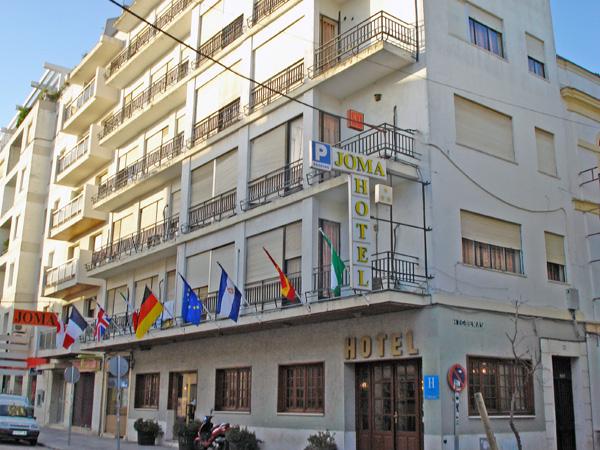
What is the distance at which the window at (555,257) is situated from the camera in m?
19.1

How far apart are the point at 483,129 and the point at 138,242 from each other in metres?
15.3

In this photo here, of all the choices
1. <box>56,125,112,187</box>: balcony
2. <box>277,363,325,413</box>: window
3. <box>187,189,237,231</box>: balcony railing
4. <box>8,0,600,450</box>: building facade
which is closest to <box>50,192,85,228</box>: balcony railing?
→ <box>56,125,112,187</box>: balcony

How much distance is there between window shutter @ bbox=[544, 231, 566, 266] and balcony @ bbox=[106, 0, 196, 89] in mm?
15781

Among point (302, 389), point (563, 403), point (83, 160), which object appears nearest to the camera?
point (563, 403)

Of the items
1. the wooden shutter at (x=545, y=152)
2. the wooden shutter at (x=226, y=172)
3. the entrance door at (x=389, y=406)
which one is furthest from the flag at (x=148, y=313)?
the wooden shutter at (x=545, y=152)

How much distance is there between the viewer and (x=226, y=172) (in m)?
22.2

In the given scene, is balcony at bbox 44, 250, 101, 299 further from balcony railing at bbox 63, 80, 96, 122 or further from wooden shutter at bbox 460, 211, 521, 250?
wooden shutter at bbox 460, 211, 521, 250

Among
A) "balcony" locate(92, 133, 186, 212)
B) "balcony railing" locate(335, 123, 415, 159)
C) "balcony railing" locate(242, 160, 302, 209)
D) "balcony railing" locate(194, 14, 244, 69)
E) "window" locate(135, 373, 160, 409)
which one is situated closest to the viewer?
"balcony railing" locate(335, 123, 415, 159)

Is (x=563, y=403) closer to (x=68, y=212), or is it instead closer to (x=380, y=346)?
(x=380, y=346)

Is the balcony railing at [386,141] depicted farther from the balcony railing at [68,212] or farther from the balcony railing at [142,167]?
the balcony railing at [68,212]

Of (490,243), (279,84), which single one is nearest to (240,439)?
(490,243)

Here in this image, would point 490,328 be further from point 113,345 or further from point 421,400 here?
point 113,345

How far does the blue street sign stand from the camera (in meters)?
14.9

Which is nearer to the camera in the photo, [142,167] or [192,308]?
[192,308]
